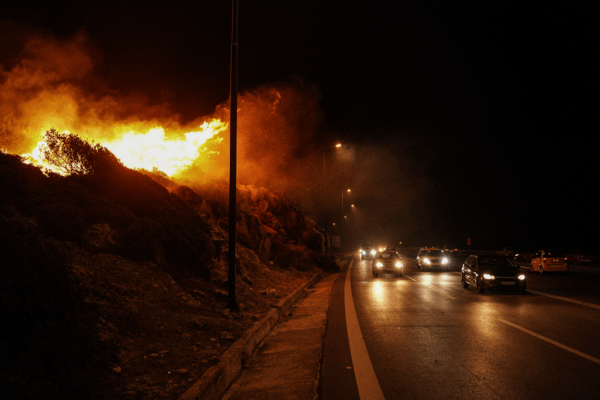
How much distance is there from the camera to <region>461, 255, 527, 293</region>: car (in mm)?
16703

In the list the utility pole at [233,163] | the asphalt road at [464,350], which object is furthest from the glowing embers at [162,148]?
the asphalt road at [464,350]

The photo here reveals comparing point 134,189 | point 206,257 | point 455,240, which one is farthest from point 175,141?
point 455,240

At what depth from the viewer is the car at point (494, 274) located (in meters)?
16.7

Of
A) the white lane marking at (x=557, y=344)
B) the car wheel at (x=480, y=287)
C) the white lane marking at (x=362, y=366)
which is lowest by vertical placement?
the white lane marking at (x=362, y=366)

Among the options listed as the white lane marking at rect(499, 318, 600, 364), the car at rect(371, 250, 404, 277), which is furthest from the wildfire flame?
the white lane marking at rect(499, 318, 600, 364)

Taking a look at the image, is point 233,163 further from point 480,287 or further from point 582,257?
point 582,257

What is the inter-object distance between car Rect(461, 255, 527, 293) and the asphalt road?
6.79ft

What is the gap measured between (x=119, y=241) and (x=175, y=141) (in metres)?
16.9

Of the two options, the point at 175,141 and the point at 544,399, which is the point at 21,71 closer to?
the point at 175,141

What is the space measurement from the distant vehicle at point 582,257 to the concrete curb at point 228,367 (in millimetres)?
40505

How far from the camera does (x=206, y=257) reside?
43.6 ft

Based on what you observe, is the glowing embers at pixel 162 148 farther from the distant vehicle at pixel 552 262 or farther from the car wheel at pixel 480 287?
the distant vehicle at pixel 552 262

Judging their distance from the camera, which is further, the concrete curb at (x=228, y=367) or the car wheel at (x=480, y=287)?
the car wheel at (x=480, y=287)

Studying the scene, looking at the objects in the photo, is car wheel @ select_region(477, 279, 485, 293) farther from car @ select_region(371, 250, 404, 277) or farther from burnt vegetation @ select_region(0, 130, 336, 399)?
car @ select_region(371, 250, 404, 277)
